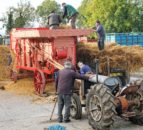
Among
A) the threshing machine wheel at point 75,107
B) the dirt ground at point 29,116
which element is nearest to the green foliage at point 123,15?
the dirt ground at point 29,116

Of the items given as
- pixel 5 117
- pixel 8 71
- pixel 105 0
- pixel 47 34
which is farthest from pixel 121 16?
pixel 5 117

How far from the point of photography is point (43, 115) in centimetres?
1098

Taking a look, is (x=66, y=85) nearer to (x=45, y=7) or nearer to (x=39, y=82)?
(x=39, y=82)

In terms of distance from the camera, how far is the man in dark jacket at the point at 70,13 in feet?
51.6

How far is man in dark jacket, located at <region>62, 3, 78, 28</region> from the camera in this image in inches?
619

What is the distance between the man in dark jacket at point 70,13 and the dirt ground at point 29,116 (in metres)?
3.61

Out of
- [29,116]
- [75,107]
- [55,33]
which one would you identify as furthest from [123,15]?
[75,107]

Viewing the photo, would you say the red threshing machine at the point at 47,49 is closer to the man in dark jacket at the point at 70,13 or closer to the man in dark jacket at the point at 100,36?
the man in dark jacket at the point at 100,36

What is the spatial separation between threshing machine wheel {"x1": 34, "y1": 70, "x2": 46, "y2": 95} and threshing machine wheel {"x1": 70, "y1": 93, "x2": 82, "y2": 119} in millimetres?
3678

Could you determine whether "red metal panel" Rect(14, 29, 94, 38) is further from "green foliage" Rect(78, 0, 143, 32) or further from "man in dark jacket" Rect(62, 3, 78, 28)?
"green foliage" Rect(78, 0, 143, 32)

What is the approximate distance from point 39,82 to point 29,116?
11.2 ft

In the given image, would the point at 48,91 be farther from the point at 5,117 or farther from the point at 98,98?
the point at 98,98

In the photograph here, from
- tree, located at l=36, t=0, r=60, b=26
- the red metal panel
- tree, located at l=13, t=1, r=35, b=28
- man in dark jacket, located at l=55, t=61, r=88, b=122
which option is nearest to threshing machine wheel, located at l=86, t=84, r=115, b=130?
man in dark jacket, located at l=55, t=61, r=88, b=122

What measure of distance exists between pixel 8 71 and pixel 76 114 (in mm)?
8390
